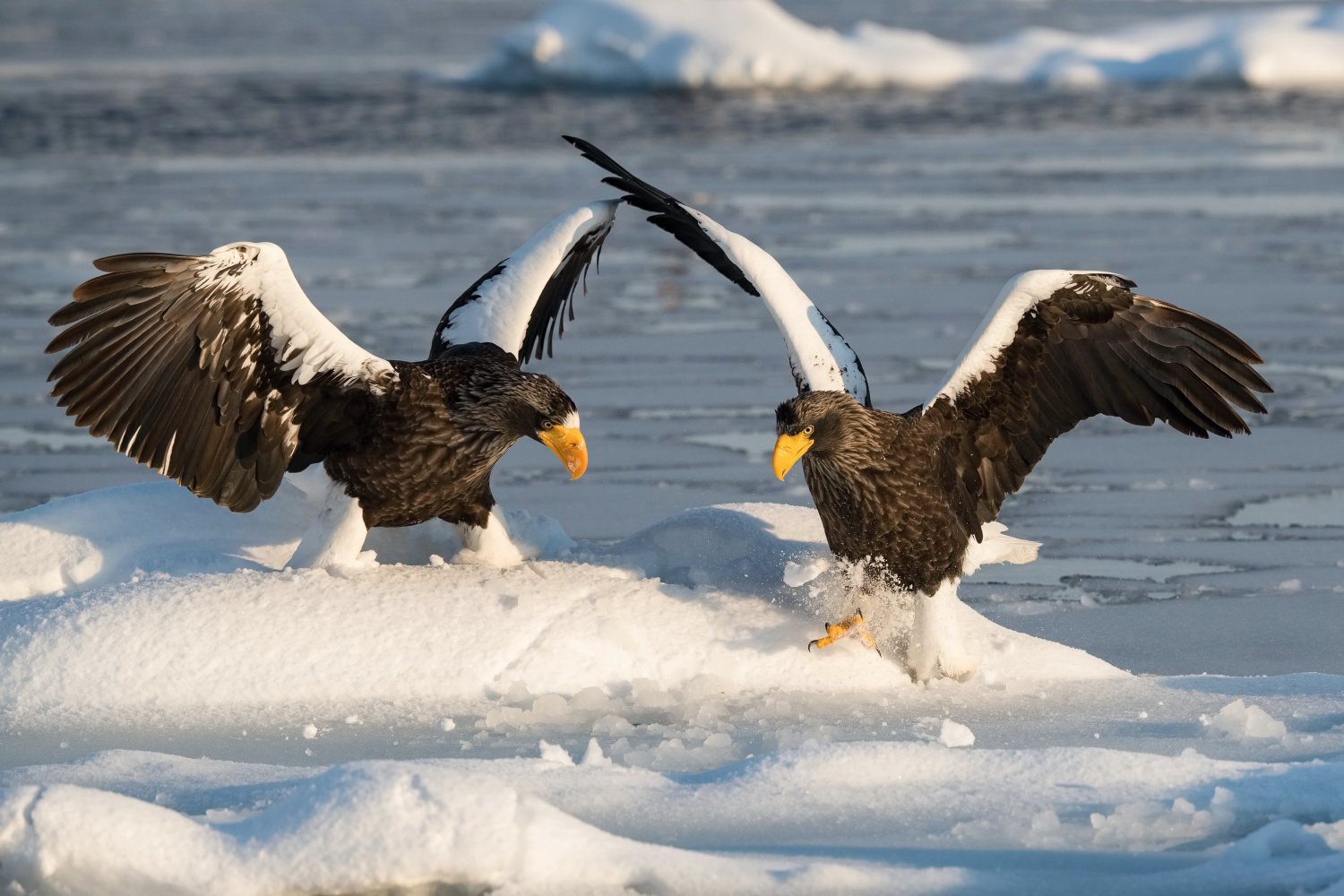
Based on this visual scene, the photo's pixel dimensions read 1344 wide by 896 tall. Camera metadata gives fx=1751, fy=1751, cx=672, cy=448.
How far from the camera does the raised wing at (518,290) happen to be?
5727mm

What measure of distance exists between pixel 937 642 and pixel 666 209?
1.79 meters

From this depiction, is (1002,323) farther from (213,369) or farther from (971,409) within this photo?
(213,369)

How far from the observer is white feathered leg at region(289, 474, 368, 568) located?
16.1 feet

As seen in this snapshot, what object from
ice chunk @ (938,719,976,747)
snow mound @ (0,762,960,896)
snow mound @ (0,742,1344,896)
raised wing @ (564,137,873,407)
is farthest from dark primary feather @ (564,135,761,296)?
snow mound @ (0,762,960,896)

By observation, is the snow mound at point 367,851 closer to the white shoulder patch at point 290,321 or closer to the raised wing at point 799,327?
the white shoulder patch at point 290,321

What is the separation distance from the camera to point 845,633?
464 centimetres

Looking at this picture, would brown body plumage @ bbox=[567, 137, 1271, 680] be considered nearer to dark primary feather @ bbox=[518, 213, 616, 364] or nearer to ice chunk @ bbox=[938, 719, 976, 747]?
ice chunk @ bbox=[938, 719, 976, 747]

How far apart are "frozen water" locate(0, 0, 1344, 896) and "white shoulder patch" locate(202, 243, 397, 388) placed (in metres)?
0.57

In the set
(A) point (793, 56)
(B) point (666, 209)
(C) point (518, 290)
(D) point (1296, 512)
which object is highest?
(A) point (793, 56)

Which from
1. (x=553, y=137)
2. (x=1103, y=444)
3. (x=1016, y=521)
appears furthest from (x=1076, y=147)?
(x=1016, y=521)

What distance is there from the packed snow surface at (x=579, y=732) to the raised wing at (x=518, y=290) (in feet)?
2.20

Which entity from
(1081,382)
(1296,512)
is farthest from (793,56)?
(1081,382)

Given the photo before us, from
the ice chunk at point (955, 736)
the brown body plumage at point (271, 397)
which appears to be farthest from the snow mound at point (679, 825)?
the brown body plumage at point (271, 397)

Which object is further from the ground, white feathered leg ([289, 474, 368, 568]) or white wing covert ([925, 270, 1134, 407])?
white wing covert ([925, 270, 1134, 407])
